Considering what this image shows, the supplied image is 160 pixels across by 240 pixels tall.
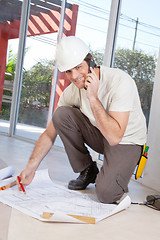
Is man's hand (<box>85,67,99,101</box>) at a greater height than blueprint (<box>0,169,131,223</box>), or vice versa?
man's hand (<box>85,67,99,101</box>)

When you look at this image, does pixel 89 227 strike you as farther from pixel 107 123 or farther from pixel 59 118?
pixel 59 118

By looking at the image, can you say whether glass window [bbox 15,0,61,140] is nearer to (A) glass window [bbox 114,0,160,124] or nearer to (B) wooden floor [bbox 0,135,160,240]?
(A) glass window [bbox 114,0,160,124]

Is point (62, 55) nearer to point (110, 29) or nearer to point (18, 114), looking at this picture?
point (110, 29)

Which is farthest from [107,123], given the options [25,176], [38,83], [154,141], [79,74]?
[38,83]

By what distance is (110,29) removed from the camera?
11.8ft

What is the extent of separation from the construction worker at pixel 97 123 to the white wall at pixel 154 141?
671mm

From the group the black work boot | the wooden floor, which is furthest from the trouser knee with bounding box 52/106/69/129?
the wooden floor

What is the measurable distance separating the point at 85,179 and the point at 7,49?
3230mm

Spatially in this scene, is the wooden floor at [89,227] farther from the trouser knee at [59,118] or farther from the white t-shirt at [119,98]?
the trouser knee at [59,118]

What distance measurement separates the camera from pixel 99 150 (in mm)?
2439

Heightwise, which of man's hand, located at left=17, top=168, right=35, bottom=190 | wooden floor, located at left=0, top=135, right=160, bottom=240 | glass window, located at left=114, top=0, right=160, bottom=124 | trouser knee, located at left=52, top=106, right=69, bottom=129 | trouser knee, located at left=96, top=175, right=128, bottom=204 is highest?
glass window, located at left=114, top=0, right=160, bottom=124

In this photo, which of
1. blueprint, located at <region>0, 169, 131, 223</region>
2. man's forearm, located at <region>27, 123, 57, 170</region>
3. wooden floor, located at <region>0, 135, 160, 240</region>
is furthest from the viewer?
man's forearm, located at <region>27, 123, 57, 170</region>

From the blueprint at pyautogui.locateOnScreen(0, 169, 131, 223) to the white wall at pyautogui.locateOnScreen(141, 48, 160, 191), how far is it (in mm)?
860

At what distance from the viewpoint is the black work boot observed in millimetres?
2334
